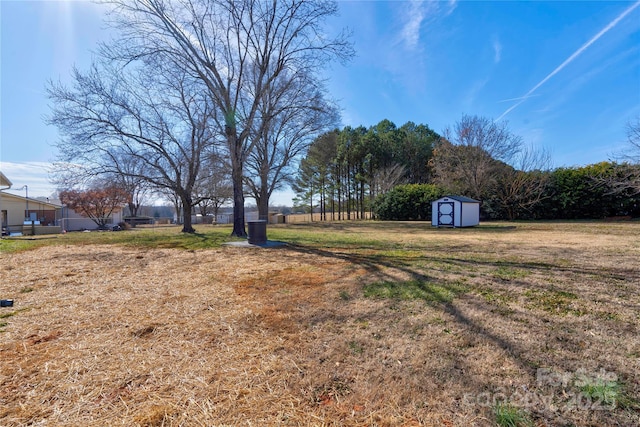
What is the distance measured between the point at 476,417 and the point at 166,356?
2.05 metres

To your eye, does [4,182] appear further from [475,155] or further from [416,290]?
[475,155]

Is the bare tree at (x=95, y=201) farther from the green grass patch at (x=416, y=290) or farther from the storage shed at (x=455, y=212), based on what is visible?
the green grass patch at (x=416, y=290)

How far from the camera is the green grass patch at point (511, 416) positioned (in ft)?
4.79

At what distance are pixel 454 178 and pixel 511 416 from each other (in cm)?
2365

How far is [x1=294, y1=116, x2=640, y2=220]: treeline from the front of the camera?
1902 cm

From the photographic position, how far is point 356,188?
107ft

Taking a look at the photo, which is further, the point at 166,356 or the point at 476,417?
the point at 166,356

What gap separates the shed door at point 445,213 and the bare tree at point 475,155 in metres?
7.03

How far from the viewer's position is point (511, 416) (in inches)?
59.0

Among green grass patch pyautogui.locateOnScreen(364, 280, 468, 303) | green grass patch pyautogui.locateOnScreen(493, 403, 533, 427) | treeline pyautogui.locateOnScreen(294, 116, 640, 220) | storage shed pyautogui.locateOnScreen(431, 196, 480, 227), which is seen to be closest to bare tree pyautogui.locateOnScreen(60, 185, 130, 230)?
treeline pyautogui.locateOnScreen(294, 116, 640, 220)

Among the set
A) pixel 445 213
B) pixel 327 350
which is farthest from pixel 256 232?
pixel 445 213

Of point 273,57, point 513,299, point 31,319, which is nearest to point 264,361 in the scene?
point 31,319

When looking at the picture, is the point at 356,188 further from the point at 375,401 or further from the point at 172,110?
the point at 375,401

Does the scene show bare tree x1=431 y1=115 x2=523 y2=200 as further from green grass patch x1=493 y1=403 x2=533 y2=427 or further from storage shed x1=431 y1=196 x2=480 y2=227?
green grass patch x1=493 y1=403 x2=533 y2=427
